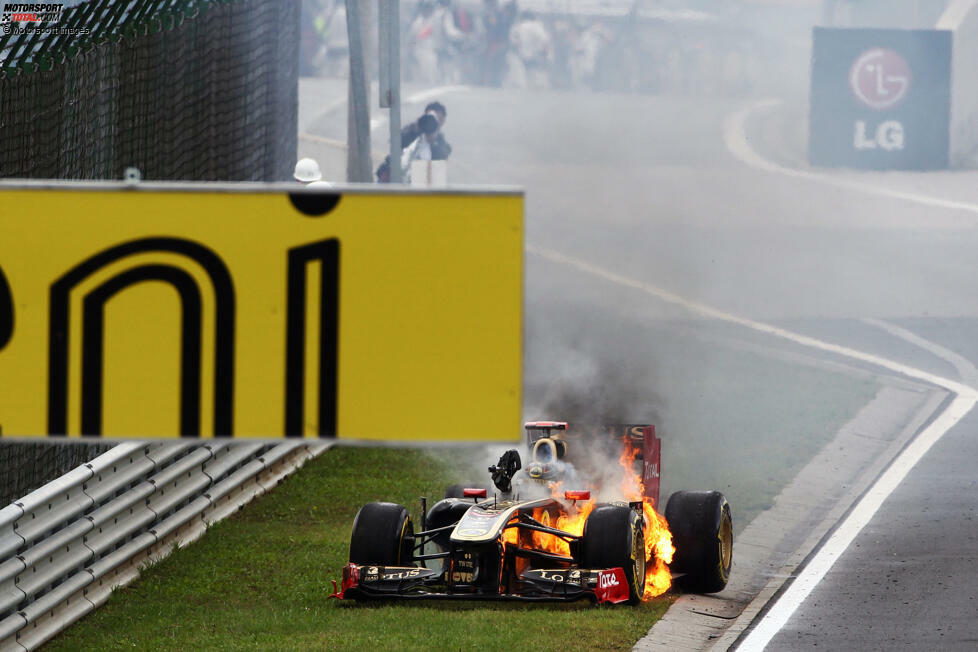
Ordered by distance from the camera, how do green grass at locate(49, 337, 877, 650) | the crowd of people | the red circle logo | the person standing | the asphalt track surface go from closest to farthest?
1. green grass at locate(49, 337, 877, 650)
2. the asphalt track surface
3. the person standing
4. the red circle logo
5. the crowd of people

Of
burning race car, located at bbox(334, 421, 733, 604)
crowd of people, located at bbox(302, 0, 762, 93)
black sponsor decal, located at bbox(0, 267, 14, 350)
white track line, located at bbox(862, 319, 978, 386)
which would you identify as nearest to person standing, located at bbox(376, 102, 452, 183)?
white track line, located at bbox(862, 319, 978, 386)

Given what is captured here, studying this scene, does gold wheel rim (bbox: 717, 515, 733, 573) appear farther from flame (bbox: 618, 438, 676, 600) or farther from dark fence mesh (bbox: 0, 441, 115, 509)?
dark fence mesh (bbox: 0, 441, 115, 509)

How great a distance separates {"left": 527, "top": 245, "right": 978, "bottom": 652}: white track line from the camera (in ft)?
38.7

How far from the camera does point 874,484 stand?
1614 centimetres

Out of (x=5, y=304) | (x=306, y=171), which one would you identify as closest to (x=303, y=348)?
(x=5, y=304)

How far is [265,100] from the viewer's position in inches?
704

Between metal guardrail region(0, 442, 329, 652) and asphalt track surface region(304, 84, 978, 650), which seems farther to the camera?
asphalt track surface region(304, 84, 978, 650)

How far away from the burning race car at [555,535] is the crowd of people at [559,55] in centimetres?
3142

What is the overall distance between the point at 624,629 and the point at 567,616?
423 millimetres

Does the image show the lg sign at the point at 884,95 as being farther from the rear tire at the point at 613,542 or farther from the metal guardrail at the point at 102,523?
the rear tire at the point at 613,542

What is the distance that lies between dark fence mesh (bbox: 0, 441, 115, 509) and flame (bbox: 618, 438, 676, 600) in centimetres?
374

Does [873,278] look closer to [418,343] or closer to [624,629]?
[624,629]

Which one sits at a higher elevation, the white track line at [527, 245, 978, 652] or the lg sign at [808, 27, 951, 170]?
the lg sign at [808, 27, 951, 170]

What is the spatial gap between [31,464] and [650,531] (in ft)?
13.8
